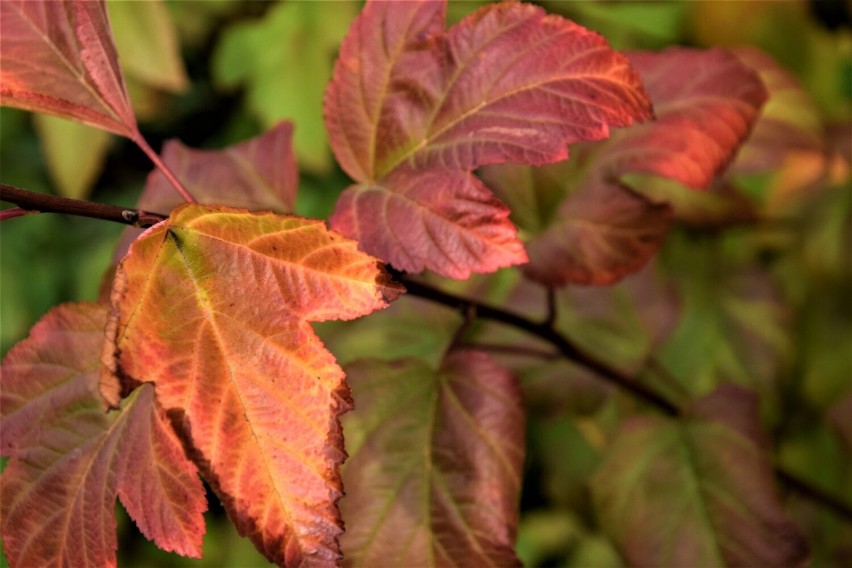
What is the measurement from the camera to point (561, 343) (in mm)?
778

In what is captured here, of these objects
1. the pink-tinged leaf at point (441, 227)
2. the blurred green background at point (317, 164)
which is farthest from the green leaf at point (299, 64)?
the pink-tinged leaf at point (441, 227)

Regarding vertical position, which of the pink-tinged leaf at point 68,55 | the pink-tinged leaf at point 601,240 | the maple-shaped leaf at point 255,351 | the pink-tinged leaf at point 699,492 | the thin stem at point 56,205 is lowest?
the pink-tinged leaf at point 699,492

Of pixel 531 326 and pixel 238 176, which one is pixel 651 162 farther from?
pixel 238 176

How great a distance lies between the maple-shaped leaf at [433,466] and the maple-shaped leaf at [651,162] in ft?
0.47

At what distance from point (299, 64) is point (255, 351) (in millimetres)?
1059

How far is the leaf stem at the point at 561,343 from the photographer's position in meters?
0.64

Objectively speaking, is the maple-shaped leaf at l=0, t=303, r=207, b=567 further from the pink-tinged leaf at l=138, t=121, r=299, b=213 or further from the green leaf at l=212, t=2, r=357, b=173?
the green leaf at l=212, t=2, r=357, b=173

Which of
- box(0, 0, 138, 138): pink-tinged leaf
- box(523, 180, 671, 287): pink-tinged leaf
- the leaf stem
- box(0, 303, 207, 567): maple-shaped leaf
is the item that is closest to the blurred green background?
the leaf stem

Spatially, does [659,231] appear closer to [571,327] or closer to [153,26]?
[571,327]

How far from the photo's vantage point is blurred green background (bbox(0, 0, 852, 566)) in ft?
4.06

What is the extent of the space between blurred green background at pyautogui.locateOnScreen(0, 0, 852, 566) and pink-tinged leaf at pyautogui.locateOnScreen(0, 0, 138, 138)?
67cm

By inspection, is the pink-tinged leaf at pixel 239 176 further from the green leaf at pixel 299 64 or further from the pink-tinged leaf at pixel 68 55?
the green leaf at pixel 299 64

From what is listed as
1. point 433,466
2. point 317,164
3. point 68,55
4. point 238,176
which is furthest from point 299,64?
point 433,466

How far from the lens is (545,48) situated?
0.56 meters
